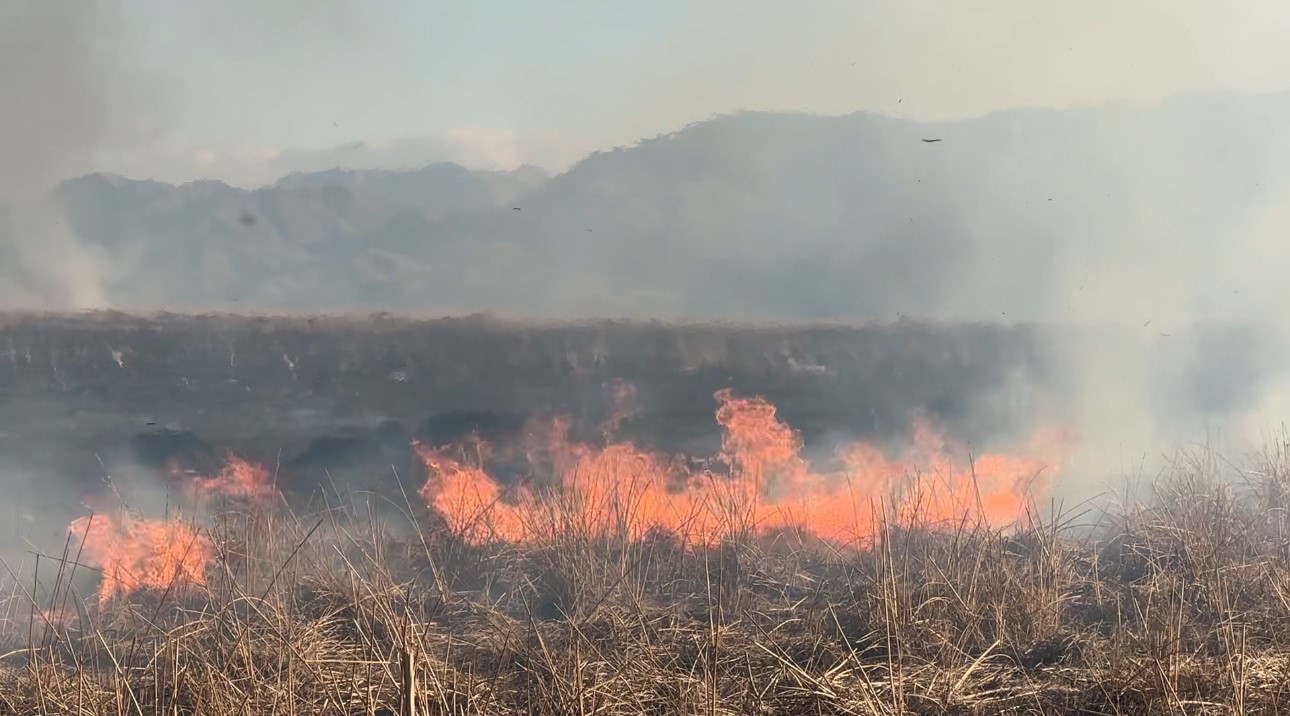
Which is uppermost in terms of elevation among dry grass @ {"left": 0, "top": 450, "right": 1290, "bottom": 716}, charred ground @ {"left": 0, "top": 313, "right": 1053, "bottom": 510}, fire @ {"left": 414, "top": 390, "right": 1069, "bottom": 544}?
charred ground @ {"left": 0, "top": 313, "right": 1053, "bottom": 510}

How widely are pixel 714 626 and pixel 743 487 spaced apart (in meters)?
4.54

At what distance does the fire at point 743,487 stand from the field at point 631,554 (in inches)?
2.0

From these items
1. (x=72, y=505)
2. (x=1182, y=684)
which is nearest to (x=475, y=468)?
(x=72, y=505)

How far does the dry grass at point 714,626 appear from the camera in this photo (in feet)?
16.8

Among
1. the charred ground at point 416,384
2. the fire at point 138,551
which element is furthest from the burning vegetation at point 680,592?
the charred ground at point 416,384

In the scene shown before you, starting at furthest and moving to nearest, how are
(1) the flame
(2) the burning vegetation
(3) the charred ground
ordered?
(3) the charred ground
(1) the flame
(2) the burning vegetation

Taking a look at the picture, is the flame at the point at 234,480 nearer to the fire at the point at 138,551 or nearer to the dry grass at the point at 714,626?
the fire at the point at 138,551

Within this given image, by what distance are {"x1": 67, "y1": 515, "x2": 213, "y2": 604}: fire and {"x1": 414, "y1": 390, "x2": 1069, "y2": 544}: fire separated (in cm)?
275

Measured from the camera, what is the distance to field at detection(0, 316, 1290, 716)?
5.35 meters

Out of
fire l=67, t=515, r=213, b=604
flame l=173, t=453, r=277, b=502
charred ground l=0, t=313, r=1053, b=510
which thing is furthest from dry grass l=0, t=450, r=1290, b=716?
charred ground l=0, t=313, r=1053, b=510

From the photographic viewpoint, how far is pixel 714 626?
5.77 meters

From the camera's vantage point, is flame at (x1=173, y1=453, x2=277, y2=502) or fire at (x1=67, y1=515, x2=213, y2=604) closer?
fire at (x1=67, y1=515, x2=213, y2=604)

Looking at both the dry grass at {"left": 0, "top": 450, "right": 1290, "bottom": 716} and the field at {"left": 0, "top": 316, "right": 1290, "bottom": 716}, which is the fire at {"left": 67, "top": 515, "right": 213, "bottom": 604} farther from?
the dry grass at {"left": 0, "top": 450, "right": 1290, "bottom": 716}

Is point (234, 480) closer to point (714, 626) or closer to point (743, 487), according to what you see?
point (743, 487)
